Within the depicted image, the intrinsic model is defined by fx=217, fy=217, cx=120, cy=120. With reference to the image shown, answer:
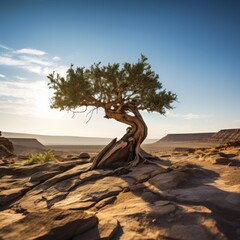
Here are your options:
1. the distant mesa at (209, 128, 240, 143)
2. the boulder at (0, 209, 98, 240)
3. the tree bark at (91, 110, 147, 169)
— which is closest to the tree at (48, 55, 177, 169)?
the tree bark at (91, 110, 147, 169)

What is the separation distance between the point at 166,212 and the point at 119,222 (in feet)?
5.29

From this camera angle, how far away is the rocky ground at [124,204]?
239 inches

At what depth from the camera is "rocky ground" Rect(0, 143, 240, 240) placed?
6070mm

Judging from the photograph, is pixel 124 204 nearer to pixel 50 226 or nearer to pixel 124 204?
pixel 124 204

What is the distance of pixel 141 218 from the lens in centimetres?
700

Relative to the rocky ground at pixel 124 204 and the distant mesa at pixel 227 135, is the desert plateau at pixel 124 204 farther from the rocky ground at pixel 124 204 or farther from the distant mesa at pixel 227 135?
the distant mesa at pixel 227 135

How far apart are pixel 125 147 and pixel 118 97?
3.97 meters

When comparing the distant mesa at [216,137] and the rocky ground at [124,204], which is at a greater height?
the distant mesa at [216,137]

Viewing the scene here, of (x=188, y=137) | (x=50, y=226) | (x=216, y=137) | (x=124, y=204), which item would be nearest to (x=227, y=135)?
(x=216, y=137)

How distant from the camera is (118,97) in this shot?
16984 millimetres

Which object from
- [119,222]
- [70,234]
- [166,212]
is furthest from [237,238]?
[70,234]

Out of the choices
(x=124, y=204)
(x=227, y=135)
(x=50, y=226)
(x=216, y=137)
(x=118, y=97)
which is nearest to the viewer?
(x=50, y=226)

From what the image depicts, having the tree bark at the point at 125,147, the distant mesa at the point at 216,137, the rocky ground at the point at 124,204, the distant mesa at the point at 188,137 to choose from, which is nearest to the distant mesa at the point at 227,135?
the distant mesa at the point at 216,137

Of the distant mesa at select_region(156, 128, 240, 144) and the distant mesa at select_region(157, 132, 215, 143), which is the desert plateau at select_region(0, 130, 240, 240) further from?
the distant mesa at select_region(157, 132, 215, 143)
